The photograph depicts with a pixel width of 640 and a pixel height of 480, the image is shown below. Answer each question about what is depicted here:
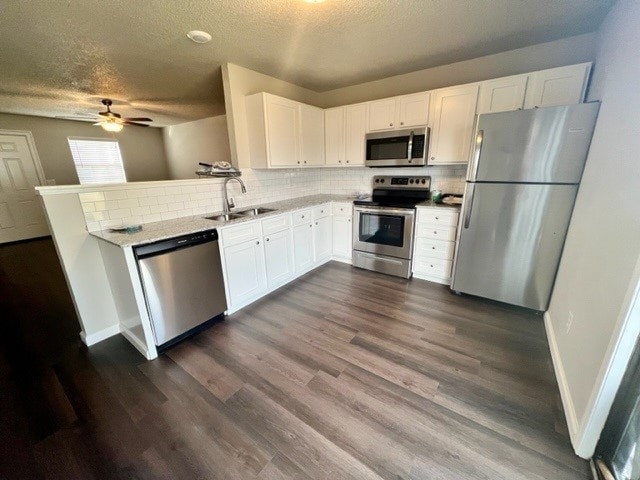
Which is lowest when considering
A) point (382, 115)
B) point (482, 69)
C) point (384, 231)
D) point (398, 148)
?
point (384, 231)

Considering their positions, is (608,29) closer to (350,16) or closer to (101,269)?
(350,16)

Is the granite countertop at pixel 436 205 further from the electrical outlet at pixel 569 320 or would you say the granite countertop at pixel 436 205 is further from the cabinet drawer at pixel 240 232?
the cabinet drawer at pixel 240 232

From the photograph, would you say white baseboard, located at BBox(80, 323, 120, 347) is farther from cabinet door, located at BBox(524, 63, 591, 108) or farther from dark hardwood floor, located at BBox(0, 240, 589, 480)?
cabinet door, located at BBox(524, 63, 591, 108)

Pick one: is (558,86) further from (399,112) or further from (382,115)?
(382,115)

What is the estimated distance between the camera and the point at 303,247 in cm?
340

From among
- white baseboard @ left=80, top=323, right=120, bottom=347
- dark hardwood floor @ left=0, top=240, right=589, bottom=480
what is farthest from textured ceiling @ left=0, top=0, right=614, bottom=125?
dark hardwood floor @ left=0, top=240, right=589, bottom=480

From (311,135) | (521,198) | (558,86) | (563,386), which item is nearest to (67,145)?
(311,135)

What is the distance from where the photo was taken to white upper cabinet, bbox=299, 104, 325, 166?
345cm

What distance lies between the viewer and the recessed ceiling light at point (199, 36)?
220 cm

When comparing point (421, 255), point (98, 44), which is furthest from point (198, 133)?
point (421, 255)

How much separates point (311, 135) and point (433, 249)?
2247 millimetres

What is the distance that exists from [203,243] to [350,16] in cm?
222

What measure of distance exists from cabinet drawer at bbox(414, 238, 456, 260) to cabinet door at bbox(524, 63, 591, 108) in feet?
5.20

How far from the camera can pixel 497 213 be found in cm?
244
